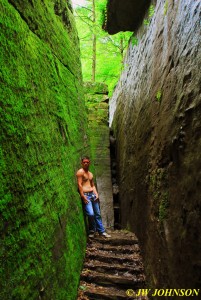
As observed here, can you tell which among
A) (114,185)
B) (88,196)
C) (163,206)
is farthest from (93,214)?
(114,185)

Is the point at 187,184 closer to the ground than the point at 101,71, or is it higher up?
closer to the ground

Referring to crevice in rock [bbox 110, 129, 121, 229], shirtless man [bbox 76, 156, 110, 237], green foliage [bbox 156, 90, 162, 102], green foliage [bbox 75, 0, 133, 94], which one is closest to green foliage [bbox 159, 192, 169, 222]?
green foliage [bbox 156, 90, 162, 102]

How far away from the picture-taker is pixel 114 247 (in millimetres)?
5820

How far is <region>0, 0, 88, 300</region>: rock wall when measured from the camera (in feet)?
7.62

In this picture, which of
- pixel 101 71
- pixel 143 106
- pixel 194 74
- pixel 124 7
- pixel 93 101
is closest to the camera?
pixel 194 74

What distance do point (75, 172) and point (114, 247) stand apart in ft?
6.40

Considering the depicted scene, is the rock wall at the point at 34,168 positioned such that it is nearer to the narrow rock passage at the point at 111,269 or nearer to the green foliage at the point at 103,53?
the narrow rock passage at the point at 111,269

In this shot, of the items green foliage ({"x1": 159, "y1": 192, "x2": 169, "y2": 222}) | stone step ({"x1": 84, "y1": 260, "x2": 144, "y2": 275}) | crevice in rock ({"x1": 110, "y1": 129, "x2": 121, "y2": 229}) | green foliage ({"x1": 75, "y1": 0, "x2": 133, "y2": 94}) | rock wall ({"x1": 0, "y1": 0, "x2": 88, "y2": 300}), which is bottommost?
crevice in rock ({"x1": 110, "y1": 129, "x2": 121, "y2": 229})

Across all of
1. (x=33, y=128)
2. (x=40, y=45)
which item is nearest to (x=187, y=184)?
(x=33, y=128)

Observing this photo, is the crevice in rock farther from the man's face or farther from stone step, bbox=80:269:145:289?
stone step, bbox=80:269:145:289

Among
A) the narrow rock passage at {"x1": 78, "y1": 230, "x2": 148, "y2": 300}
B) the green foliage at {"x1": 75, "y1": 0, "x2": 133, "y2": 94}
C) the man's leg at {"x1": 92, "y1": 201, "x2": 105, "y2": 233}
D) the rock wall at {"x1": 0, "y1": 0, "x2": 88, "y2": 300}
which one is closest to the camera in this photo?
the rock wall at {"x1": 0, "y1": 0, "x2": 88, "y2": 300}

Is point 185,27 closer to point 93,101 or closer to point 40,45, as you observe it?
point 40,45

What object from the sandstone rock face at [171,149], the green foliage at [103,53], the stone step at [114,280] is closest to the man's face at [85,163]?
the sandstone rock face at [171,149]

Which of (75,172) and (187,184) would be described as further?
(75,172)
